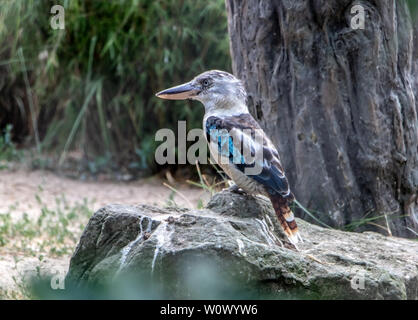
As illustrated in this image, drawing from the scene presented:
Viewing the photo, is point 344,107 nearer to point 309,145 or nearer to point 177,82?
point 309,145

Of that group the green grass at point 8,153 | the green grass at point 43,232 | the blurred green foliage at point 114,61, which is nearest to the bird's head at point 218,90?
the green grass at point 43,232

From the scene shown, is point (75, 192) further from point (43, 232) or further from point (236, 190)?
point (236, 190)

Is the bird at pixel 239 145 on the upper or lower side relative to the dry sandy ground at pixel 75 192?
upper

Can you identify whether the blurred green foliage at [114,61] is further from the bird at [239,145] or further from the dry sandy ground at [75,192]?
the bird at [239,145]

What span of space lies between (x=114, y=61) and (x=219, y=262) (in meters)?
5.05

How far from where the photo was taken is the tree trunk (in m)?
4.30

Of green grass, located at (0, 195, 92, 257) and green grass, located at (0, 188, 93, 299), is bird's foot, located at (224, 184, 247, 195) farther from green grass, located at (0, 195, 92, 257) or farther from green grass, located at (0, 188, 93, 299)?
green grass, located at (0, 195, 92, 257)

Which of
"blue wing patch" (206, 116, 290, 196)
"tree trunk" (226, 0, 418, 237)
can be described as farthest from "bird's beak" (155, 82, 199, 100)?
"tree trunk" (226, 0, 418, 237)

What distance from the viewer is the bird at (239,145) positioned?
3518 mm

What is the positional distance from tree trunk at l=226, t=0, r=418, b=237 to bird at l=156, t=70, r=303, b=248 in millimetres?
681

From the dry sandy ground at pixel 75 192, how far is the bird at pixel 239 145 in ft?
7.04

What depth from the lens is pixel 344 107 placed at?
14.3ft
